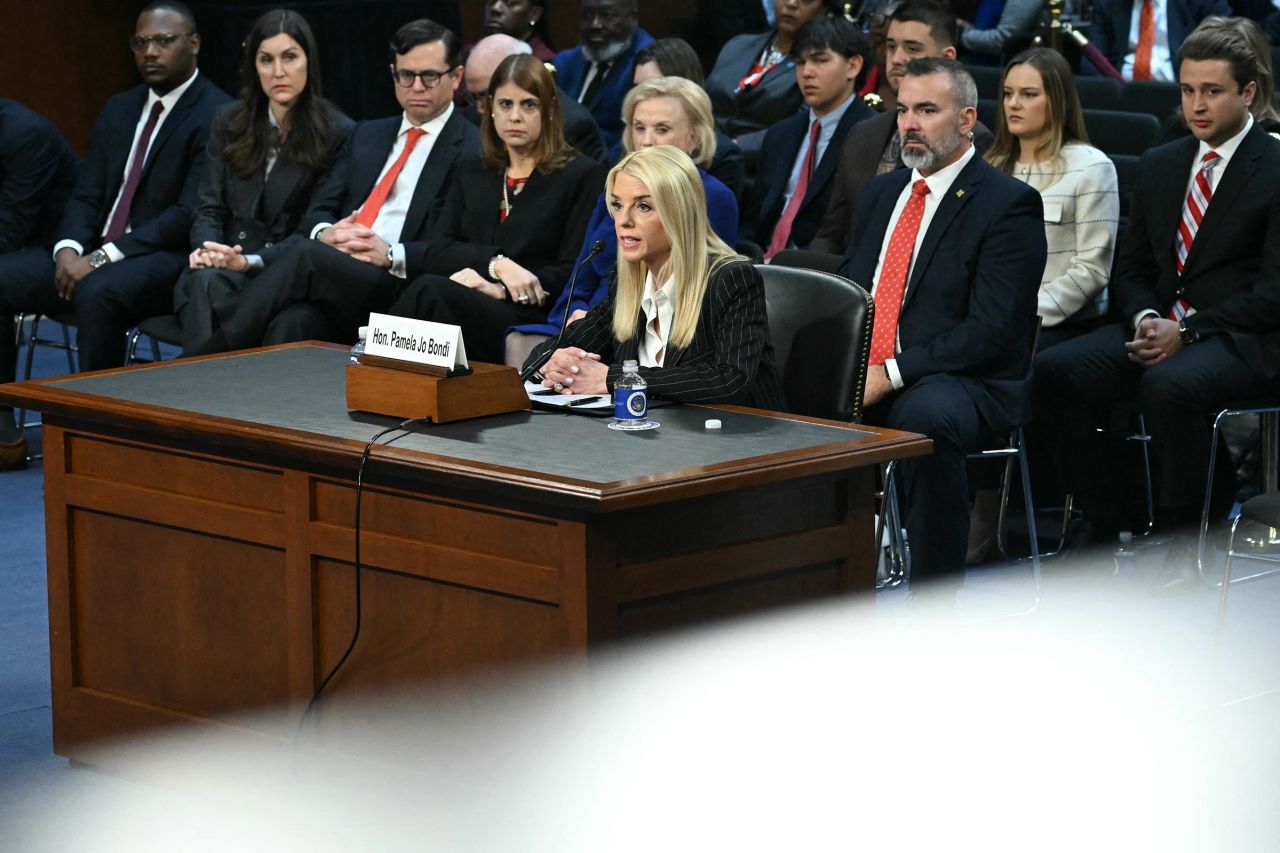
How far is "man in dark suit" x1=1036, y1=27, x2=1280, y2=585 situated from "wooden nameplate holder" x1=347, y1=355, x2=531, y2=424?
198cm

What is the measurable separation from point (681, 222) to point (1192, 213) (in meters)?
1.81

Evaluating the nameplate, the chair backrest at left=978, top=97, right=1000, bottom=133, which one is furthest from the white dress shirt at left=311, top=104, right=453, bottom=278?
the nameplate

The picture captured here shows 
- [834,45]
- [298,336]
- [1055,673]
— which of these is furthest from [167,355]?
[1055,673]

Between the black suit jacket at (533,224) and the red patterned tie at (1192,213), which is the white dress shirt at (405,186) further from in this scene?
the red patterned tie at (1192,213)

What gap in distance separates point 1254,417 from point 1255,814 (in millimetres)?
2323

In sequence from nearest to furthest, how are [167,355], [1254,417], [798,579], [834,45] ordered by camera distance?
[798,579]
[1254,417]
[834,45]
[167,355]

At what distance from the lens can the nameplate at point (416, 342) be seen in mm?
3057

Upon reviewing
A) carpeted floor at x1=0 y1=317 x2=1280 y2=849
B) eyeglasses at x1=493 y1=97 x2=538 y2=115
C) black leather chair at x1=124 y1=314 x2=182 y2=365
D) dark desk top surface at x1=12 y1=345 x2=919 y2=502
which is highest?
eyeglasses at x1=493 y1=97 x2=538 y2=115

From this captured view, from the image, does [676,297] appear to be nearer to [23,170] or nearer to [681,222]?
[681,222]

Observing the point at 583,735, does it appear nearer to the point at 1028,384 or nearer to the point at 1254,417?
the point at 1028,384

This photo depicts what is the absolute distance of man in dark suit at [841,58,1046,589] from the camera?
4094mm

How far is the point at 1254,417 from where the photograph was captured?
517 centimetres

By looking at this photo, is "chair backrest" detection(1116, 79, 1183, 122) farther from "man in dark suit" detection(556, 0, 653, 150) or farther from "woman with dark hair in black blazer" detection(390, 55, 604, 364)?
"woman with dark hair in black blazer" detection(390, 55, 604, 364)

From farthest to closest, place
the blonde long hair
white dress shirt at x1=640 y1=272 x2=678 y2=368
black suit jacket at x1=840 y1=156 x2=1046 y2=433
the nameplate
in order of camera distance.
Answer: black suit jacket at x1=840 y1=156 x2=1046 y2=433 < white dress shirt at x1=640 y1=272 x2=678 y2=368 < the blonde long hair < the nameplate
